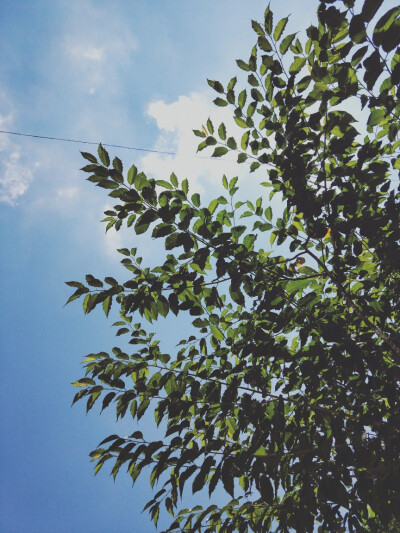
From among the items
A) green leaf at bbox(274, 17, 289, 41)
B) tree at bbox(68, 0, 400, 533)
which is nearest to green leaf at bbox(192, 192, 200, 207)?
tree at bbox(68, 0, 400, 533)

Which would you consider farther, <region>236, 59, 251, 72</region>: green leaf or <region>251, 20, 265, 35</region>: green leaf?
<region>236, 59, 251, 72</region>: green leaf

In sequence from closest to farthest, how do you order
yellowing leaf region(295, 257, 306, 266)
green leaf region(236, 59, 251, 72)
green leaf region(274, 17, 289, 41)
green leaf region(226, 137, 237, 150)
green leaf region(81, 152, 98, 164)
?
green leaf region(81, 152, 98, 164) < green leaf region(274, 17, 289, 41) < green leaf region(236, 59, 251, 72) < green leaf region(226, 137, 237, 150) < yellowing leaf region(295, 257, 306, 266)

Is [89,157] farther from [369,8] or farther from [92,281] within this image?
[369,8]

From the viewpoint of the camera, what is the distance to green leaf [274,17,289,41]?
1511 millimetres

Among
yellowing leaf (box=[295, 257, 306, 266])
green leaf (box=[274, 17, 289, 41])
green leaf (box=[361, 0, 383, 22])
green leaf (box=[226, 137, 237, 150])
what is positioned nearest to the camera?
green leaf (box=[361, 0, 383, 22])

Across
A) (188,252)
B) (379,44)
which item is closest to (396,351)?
(188,252)

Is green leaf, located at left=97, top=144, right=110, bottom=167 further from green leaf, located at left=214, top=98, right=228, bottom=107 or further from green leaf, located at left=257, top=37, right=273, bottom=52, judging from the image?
green leaf, located at left=257, top=37, right=273, bottom=52

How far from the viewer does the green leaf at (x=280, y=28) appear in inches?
59.5

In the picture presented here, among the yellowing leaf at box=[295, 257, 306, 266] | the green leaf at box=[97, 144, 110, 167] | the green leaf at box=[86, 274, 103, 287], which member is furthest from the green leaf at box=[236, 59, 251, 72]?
the green leaf at box=[86, 274, 103, 287]

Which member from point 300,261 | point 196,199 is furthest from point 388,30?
point 300,261

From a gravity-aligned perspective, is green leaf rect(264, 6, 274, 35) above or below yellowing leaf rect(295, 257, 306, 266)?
above

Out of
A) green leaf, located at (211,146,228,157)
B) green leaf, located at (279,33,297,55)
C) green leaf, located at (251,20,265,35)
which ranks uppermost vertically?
green leaf, located at (251,20,265,35)

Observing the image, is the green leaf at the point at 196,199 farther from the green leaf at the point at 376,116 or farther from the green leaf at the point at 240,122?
the green leaf at the point at 376,116

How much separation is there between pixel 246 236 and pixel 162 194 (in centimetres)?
56
